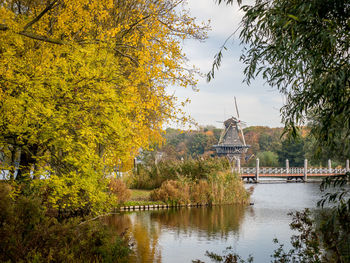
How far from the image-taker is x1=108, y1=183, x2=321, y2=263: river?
28.1 ft

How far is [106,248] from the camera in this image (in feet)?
18.8

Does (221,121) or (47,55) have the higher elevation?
(221,121)

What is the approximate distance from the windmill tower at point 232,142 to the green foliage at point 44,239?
42799mm

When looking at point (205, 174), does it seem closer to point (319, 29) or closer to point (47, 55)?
point (47, 55)

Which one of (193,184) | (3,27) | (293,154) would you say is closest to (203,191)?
(193,184)

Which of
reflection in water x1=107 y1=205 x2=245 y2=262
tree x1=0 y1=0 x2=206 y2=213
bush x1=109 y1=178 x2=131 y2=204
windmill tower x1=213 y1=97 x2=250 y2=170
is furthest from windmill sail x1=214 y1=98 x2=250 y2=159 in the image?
tree x1=0 y1=0 x2=206 y2=213

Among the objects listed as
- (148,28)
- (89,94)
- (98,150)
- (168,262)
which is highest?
(148,28)

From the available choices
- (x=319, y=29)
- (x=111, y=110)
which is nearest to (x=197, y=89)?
(x=111, y=110)

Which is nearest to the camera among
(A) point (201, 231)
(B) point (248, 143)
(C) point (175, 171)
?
(A) point (201, 231)

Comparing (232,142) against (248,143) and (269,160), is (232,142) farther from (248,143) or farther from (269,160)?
(248,143)

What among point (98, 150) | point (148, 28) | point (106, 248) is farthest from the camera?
point (98, 150)

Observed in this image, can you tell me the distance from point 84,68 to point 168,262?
438cm

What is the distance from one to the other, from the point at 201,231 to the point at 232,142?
132 feet

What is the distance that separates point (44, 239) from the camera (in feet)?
17.4
